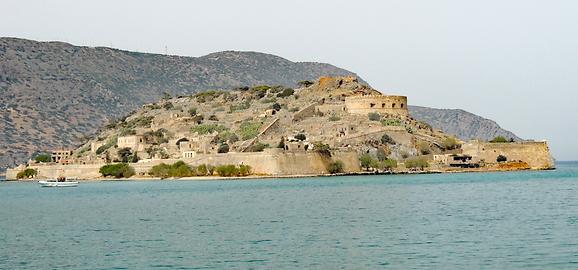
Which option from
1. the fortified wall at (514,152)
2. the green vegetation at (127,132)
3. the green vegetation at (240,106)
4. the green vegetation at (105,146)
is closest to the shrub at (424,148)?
the fortified wall at (514,152)

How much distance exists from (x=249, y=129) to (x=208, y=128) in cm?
589

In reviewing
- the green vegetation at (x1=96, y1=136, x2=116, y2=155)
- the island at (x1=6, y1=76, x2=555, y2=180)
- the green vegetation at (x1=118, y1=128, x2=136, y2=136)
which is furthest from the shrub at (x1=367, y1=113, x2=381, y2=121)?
the green vegetation at (x1=96, y1=136, x2=116, y2=155)

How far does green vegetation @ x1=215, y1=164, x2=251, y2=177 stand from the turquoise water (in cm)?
3531

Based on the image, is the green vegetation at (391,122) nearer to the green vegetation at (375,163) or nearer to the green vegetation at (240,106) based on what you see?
the green vegetation at (375,163)

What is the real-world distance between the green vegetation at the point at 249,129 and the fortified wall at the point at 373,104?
32.6 ft

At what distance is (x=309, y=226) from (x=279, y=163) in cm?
5496

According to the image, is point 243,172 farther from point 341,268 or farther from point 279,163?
point 341,268

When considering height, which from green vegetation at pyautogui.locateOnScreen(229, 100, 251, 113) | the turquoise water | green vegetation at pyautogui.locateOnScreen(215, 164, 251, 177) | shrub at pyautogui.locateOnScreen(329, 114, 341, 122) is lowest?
the turquoise water

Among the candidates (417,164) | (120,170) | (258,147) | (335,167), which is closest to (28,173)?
(120,170)

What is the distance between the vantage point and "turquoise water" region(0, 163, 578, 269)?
28000 millimetres

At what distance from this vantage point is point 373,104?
367ft

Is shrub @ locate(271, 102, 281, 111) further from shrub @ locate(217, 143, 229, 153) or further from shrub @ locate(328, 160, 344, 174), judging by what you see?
shrub @ locate(328, 160, 344, 174)

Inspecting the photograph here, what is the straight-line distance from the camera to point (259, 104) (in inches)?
4941

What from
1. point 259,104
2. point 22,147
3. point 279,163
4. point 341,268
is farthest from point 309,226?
point 22,147
